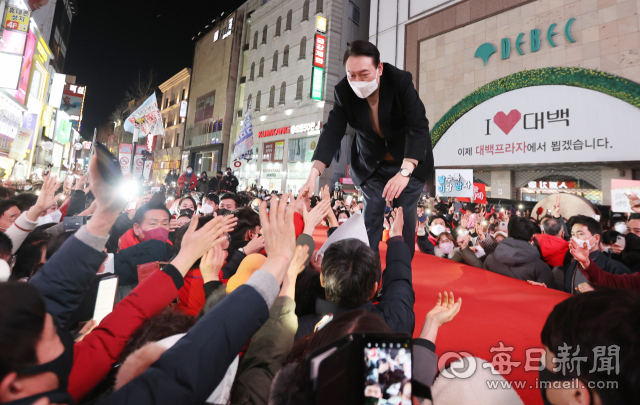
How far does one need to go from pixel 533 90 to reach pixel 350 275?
1570cm

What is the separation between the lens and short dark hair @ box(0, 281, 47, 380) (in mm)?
610

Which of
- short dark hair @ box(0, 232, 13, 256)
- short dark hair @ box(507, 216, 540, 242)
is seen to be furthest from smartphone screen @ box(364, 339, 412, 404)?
short dark hair @ box(507, 216, 540, 242)

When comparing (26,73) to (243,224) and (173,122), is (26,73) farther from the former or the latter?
(243,224)

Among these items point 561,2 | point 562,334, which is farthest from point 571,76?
point 562,334

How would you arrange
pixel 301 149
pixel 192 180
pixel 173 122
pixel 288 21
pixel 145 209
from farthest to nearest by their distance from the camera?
pixel 173 122, pixel 288 21, pixel 301 149, pixel 192 180, pixel 145 209

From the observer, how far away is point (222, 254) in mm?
2023

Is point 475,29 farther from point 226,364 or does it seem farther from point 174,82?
point 174,82

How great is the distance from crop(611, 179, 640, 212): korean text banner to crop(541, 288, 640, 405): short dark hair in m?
7.57

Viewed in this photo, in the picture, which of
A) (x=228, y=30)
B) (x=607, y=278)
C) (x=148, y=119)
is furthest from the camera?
(x=228, y=30)

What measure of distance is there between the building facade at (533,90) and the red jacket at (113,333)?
15.5 meters

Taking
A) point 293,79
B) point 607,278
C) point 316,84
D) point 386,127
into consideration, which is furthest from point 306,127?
point 607,278

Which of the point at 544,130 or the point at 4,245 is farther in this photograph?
the point at 544,130

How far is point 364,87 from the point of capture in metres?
2.39

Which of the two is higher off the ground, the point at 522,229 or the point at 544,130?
the point at 544,130
